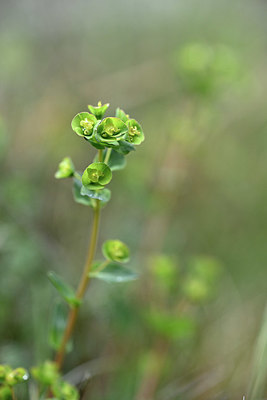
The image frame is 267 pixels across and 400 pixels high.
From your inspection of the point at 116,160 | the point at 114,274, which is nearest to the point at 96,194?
the point at 116,160

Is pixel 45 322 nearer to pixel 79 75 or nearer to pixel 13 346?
pixel 13 346

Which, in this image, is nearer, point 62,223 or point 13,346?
point 13,346

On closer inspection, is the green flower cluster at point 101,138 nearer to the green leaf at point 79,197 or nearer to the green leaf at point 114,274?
the green leaf at point 79,197

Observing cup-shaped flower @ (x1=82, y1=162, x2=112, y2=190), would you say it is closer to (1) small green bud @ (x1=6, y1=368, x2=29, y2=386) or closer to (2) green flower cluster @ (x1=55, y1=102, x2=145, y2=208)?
(2) green flower cluster @ (x1=55, y1=102, x2=145, y2=208)

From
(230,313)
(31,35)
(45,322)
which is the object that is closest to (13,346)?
(45,322)

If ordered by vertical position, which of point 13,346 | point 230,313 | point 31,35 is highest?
point 31,35

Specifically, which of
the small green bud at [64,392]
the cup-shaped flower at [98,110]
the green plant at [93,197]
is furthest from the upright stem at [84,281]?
A: the cup-shaped flower at [98,110]
